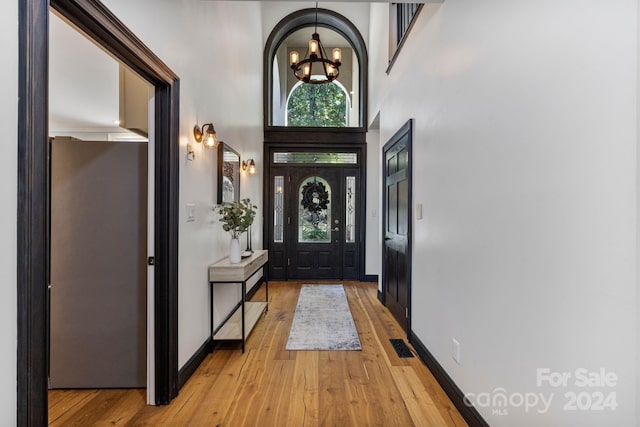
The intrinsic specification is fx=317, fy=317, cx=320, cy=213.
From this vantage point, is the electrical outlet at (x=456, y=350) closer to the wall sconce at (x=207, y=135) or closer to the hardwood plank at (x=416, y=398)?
the hardwood plank at (x=416, y=398)

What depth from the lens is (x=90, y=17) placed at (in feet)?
4.51

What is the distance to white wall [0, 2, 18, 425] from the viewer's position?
102 cm

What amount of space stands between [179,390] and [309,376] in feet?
2.97

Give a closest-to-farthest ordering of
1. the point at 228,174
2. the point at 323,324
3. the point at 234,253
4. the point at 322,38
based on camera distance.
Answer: the point at 234,253 → the point at 228,174 → the point at 323,324 → the point at 322,38

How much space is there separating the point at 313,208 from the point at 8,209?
4831 millimetres

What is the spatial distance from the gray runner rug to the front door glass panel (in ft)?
3.96

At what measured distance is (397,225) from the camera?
3.56m

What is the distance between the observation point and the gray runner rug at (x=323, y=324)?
9.73 feet

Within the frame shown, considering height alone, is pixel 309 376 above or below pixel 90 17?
below

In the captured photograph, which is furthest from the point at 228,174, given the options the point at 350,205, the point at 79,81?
the point at 350,205

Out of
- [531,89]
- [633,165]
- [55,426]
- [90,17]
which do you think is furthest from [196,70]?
[633,165]

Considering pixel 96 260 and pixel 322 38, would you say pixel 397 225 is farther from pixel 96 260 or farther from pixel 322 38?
pixel 322 38

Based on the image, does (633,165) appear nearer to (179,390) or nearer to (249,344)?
(179,390)

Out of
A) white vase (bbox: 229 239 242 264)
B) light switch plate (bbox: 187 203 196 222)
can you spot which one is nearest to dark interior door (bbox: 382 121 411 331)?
white vase (bbox: 229 239 242 264)
